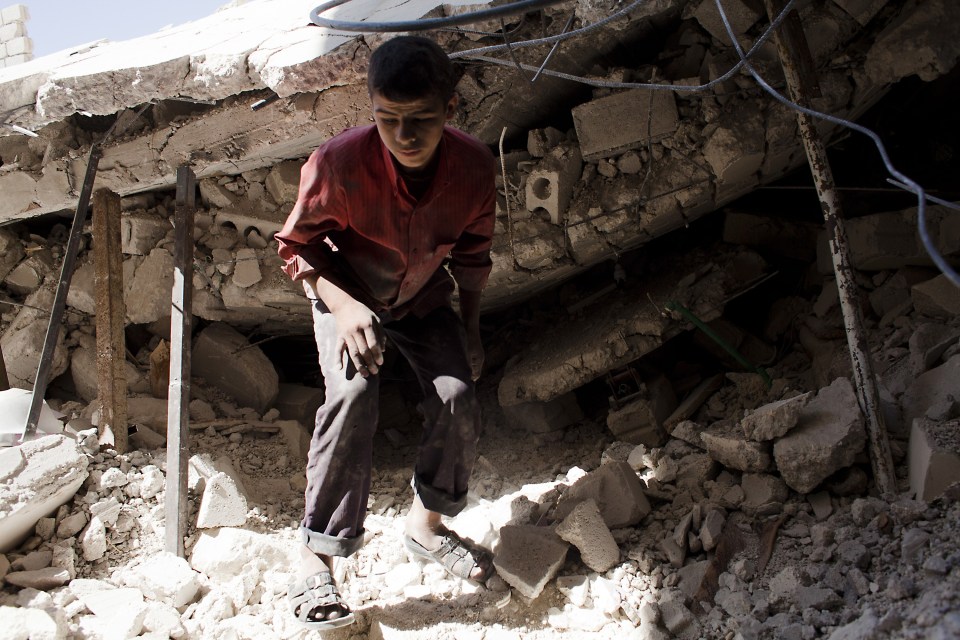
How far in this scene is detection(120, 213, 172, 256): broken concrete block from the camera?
3855 mm

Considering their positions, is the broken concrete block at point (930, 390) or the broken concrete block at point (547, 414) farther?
the broken concrete block at point (547, 414)

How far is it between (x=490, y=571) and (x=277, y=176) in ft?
7.41

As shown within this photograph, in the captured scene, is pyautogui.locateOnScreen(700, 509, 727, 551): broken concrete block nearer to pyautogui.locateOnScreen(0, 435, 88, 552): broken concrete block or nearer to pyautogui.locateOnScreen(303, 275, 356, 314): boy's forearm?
pyautogui.locateOnScreen(303, 275, 356, 314): boy's forearm

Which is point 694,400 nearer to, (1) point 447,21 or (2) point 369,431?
(2) point 369,431

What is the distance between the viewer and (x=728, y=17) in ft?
9.55

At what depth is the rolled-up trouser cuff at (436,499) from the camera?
2.49m

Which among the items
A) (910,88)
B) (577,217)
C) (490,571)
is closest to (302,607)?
(490,571)

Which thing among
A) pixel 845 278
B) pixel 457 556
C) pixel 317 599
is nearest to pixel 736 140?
pixel 845 278

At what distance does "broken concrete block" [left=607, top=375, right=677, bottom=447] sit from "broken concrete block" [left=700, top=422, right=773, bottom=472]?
688 mm

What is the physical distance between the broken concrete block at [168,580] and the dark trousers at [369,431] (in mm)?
770

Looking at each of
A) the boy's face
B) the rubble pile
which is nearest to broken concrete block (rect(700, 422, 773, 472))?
the rubble pile

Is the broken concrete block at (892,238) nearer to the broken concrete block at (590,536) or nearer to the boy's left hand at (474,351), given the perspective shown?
the broken concrete block at (590,536)

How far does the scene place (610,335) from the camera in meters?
3.75

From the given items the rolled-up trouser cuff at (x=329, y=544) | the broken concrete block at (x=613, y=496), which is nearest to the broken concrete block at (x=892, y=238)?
the broken concrete block at (x=613, y=496)
